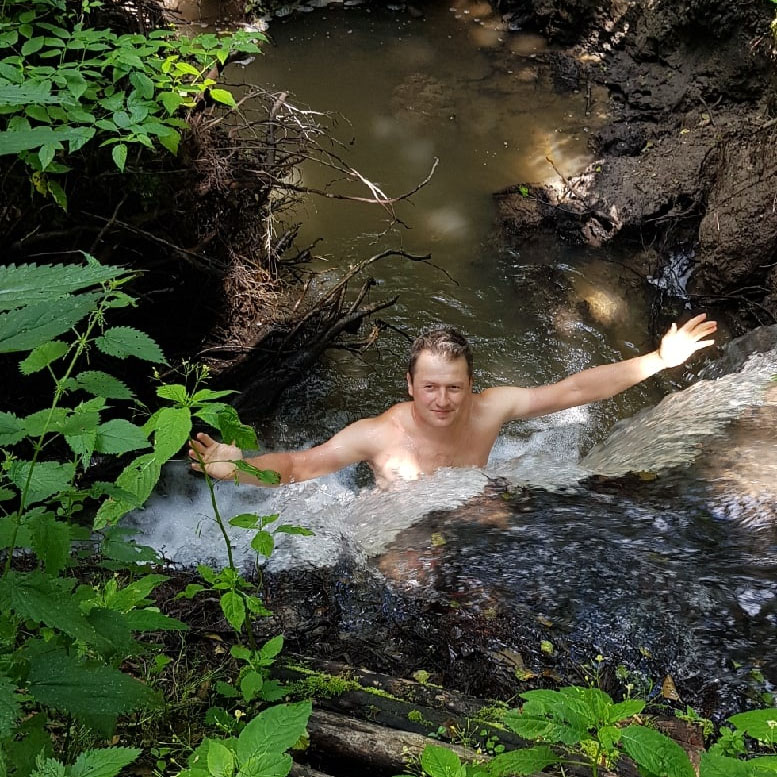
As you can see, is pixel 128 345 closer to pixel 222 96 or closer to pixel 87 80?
pixel 222 96

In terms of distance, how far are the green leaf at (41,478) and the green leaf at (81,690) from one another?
0.34m

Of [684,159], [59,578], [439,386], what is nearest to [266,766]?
[59,578]

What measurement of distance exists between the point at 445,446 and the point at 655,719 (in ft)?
7.78

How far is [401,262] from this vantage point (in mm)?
6637

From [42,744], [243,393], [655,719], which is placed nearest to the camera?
[42,744]

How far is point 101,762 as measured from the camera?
138cm

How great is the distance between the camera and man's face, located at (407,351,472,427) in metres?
4.19

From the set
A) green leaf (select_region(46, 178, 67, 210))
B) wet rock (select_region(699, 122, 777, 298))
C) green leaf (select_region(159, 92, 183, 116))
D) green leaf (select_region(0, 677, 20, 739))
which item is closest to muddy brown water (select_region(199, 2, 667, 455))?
wet rock (select_region(699, 122, 777, 298))

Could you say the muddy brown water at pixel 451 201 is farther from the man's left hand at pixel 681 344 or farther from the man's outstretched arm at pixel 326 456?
the man's left hand at pixel 681 344

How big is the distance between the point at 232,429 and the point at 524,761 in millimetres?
1049

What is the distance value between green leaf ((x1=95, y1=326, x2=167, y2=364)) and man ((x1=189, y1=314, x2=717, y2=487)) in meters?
2.41

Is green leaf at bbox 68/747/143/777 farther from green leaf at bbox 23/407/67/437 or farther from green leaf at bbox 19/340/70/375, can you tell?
green leaf at bbox 19/340/70/375

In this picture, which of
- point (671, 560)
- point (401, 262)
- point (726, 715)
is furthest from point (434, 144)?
point (726, 715)

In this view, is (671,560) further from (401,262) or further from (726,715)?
(401,262)
